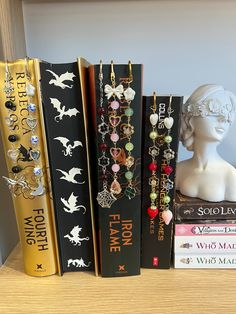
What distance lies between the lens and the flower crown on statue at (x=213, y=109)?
48 cm

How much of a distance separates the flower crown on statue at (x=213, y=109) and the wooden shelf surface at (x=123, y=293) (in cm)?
26

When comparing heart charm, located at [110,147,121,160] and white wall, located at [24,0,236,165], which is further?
white wall, located at [24,0,236,165]

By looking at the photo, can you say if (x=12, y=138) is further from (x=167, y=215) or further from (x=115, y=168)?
(x=167, y=215)

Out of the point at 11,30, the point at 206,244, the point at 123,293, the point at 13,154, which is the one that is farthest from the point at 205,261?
the point at 11,30

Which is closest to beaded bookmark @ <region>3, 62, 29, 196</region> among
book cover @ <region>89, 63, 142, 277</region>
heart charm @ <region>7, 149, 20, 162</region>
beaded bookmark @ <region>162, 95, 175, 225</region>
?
heart charm @ <region>7, 149, 20, 162</region>

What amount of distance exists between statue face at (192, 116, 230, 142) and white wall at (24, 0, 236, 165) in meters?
0.19

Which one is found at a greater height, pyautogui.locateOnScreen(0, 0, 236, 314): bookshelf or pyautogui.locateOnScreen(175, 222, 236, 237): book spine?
pyautogui.locateOnScreen(175, 222, 236, 237): book spine

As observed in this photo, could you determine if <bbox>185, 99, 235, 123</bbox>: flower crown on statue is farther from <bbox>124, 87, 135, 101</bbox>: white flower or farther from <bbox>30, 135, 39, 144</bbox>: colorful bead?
<bbox>30, 135, 39, 144</bbox>: colorful bead

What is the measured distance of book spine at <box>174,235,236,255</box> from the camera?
1.61 ft

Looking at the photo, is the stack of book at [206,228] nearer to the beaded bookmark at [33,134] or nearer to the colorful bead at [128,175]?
the colorful bead at [128,175]

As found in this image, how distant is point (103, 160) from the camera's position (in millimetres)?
448

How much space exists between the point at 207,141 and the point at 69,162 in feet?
0.77

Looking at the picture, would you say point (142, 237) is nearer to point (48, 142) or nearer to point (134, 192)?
point (134, 192)

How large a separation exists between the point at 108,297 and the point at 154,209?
15cm
